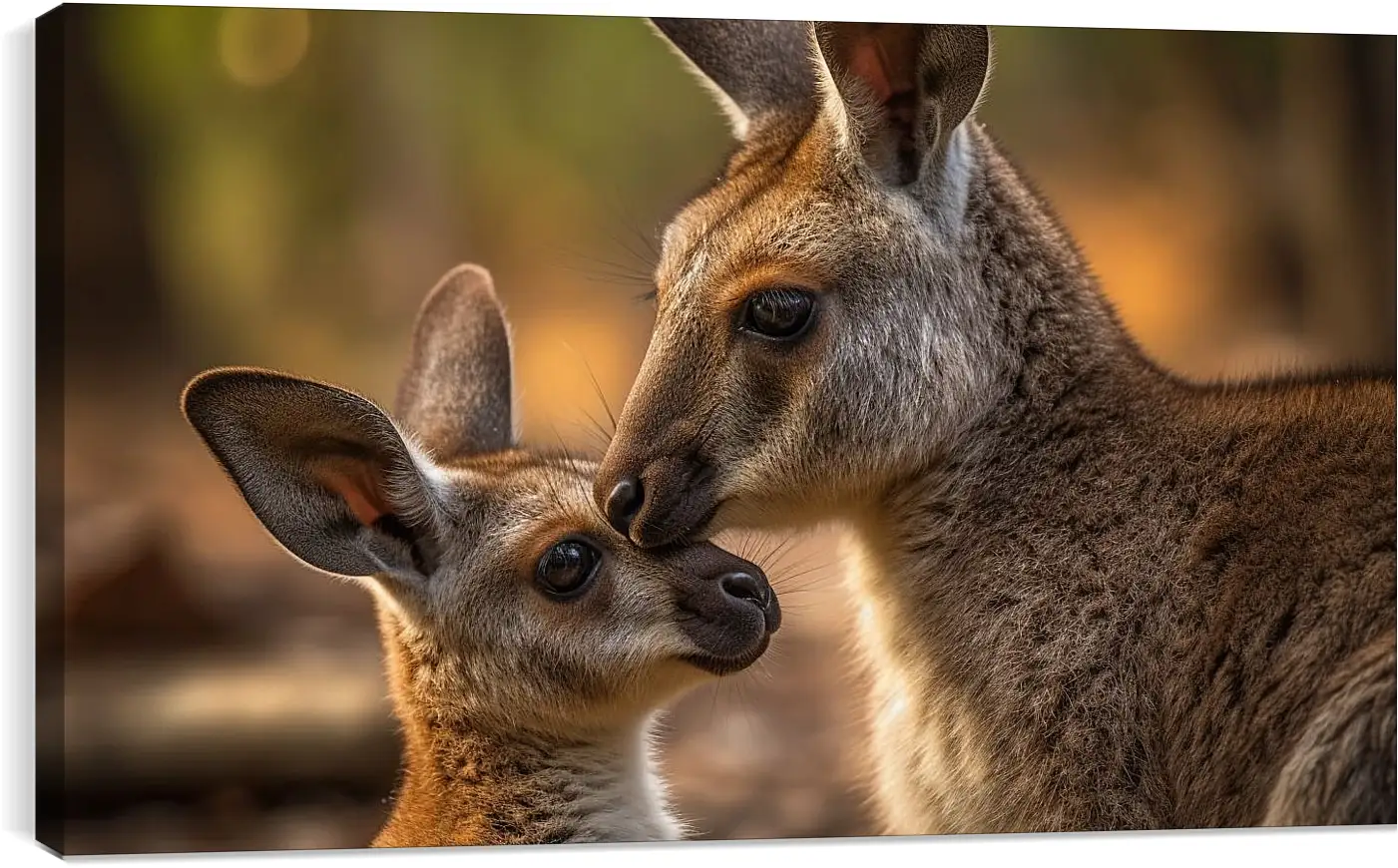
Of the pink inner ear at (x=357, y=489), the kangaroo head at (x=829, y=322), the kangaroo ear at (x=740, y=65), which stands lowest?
the pink inner ear at (x=357, y=489)

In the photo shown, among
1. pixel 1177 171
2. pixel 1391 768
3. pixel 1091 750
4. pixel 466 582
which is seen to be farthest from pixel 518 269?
pixel 1391 768

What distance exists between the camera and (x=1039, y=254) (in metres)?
4.25

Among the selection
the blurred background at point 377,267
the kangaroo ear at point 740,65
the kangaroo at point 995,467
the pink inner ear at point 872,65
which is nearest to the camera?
the kangaroo at point 995,467

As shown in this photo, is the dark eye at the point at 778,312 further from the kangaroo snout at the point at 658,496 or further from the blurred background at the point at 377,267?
the blurred background at the point at 377,267

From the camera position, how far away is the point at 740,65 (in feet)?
15.2

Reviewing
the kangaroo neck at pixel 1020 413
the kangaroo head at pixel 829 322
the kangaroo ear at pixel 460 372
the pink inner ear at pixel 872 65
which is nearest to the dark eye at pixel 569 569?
the kangaroo head at pixel 829 322

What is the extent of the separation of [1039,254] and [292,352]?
2.20m

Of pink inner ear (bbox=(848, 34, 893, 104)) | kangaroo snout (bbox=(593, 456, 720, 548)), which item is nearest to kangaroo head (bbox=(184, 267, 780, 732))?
kangaroo snout (bbox=(593, 456, 720, 548))

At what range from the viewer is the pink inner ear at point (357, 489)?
4.09 m

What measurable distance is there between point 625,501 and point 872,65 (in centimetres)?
110

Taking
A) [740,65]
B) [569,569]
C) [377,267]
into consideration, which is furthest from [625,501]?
[377,267]

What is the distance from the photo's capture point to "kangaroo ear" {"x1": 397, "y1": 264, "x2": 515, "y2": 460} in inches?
187

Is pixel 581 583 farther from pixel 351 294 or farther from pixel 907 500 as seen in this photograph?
pixel 351 294

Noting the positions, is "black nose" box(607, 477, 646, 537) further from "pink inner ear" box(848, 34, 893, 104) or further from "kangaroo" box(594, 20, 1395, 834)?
"pink inner ear" box(848, 34, 893, 104)
